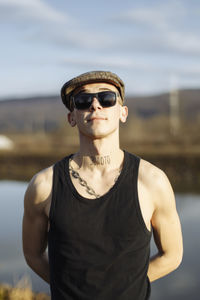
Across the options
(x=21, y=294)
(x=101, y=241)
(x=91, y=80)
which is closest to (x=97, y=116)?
(x=91, y=80)

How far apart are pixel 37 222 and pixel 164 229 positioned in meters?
0.79

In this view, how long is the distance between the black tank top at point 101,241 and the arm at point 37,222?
15cm

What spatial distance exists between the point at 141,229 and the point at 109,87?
870 mm

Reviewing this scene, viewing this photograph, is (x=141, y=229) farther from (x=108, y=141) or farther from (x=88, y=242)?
(x=108, y=141)

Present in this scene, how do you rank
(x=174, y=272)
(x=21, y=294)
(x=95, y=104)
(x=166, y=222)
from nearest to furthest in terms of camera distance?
(x=95, y=104) < (x=166, y=222) < (x=21, y=294) < (x=174, y=272)

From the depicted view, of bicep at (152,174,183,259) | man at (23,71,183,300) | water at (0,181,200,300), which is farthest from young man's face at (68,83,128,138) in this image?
water at (0,181,200,300)

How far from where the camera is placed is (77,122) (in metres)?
2.77

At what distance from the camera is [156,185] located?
2686 mm

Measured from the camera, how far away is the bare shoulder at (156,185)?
106 inches

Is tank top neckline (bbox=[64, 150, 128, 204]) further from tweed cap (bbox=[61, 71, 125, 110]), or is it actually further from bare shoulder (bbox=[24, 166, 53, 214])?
tweed cap (bbox=[61, 71, 125, 110])

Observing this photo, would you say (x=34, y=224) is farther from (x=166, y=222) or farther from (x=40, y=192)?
(x=166, y=222)

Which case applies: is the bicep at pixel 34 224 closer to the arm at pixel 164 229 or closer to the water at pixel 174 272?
the arm at pixel 164 229

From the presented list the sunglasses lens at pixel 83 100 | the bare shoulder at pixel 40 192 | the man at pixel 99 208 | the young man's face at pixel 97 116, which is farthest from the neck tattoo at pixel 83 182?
the sunglasses lens at pixel 83 100

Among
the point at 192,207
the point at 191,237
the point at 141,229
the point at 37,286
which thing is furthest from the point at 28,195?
the point at 192,207
